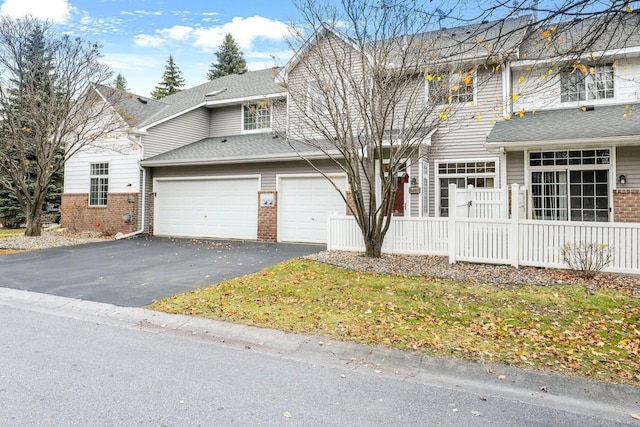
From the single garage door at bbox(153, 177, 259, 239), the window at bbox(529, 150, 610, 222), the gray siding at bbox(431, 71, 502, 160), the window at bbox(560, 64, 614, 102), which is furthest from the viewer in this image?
the single garage door at bbox(153, 177, 259, 239)

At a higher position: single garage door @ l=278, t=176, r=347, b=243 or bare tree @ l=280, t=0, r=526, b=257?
bare tree @ l=280, t=0, r=526, b=257

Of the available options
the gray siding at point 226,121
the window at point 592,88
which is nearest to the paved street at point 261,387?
the window at point 592,88

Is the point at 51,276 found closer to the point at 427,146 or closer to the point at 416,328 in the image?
the point at 416,328

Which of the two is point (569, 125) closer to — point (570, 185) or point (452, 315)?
point (570, 185)

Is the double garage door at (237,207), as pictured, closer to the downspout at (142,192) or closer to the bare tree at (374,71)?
the downspout at (142,192)

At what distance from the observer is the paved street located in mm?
3174

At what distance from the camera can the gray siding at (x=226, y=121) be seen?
58.3 ft

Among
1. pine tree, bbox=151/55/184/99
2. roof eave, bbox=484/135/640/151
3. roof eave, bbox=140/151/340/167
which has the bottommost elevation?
roof eave, bbox=484/135/640/151

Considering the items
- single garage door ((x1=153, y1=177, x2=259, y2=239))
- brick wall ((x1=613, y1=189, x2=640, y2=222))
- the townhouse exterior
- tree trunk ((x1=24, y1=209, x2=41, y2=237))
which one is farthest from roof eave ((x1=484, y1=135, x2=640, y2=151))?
tree trunk ((x1=24, y1=209, x2=41, y2=237))

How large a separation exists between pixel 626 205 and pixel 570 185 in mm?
1576

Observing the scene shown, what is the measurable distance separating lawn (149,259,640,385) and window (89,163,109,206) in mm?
11678

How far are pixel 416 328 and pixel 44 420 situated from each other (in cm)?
390

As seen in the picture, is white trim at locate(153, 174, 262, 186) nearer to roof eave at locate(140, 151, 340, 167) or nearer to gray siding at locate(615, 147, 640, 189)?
roof eave at locate(140, 151, 340, 167)

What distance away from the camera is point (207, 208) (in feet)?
51.5
